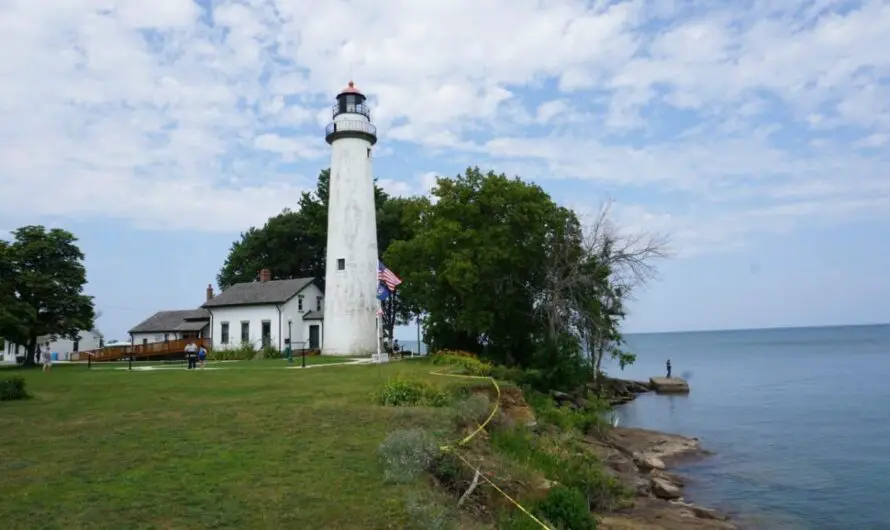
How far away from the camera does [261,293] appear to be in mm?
45312

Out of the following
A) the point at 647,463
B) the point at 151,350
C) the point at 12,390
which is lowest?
the point at 647,463

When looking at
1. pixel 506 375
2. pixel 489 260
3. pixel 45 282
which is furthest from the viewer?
pixel 45 282

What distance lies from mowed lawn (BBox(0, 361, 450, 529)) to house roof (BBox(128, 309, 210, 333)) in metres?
33.0

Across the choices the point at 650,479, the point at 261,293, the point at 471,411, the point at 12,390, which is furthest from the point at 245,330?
the point at 471,411

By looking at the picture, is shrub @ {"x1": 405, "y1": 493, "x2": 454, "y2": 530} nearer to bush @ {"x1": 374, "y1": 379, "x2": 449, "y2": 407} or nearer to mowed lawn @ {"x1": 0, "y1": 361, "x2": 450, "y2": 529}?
mowed lawn @ {"x1": 0, "y1": 361, "x2": 450, "y2": 529}

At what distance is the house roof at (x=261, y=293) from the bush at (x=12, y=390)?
83.6 feet

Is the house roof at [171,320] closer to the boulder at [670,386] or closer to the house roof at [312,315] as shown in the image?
the house roof at [312,315]

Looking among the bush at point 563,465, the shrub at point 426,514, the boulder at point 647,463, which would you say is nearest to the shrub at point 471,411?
the bush at point 563,465

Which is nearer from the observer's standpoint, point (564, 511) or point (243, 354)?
point (564, 511)

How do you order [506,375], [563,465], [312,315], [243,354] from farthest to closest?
[312,315]
[243,354]
[506,375]
[563,465]

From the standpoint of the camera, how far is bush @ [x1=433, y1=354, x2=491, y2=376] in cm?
2367

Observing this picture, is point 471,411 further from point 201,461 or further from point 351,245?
point 351,245

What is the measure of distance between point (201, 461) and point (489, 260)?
21.3 m

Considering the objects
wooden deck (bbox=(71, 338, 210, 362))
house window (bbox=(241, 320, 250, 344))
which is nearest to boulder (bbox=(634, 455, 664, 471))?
house window (bbox=(241, 320, 250, 344))
